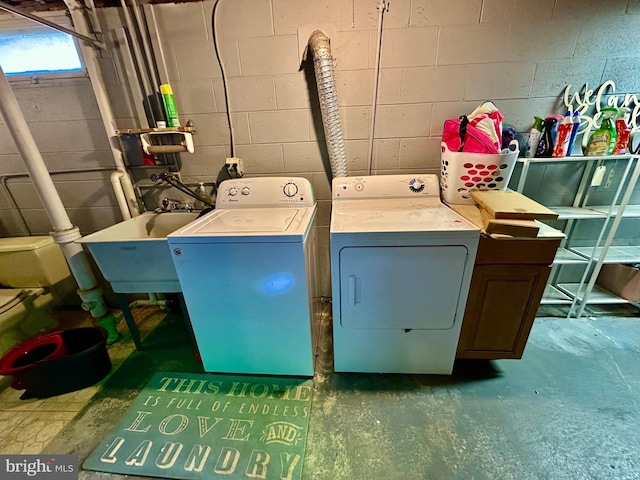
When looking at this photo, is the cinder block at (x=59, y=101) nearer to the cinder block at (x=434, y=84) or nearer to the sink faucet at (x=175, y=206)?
the sink faucet at (x=175, y=206)

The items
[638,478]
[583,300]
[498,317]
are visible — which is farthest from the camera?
[583,300]

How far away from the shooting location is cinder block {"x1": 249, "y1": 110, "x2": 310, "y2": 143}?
178cm

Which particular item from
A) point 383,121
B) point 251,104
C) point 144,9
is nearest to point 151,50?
point 144,9

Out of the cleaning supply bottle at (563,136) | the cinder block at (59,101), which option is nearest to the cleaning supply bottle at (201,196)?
the cinder block at (59,101)

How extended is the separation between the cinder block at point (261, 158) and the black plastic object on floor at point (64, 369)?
148cm

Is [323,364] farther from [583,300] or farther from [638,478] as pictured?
[583,300]

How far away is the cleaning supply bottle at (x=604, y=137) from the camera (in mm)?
1604

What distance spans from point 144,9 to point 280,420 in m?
2.53

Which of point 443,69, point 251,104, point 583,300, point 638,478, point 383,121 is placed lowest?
point 638,478

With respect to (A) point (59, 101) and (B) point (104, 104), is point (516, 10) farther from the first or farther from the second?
(A) point (59, 101)

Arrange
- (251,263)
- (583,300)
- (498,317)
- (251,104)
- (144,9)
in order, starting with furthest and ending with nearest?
(583,300)
(251,104)
(144,9)
(498,317)
(251,263)

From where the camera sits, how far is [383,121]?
1.77 m

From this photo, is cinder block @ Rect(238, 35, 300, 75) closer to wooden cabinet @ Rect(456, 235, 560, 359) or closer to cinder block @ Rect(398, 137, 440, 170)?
cinder block @ Rect(398, 137, 440, 170)

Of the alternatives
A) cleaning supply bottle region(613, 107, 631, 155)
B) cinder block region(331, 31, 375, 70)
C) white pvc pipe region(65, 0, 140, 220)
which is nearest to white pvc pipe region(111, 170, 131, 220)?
white pvc pipe region(65, 0, 140, 220)
